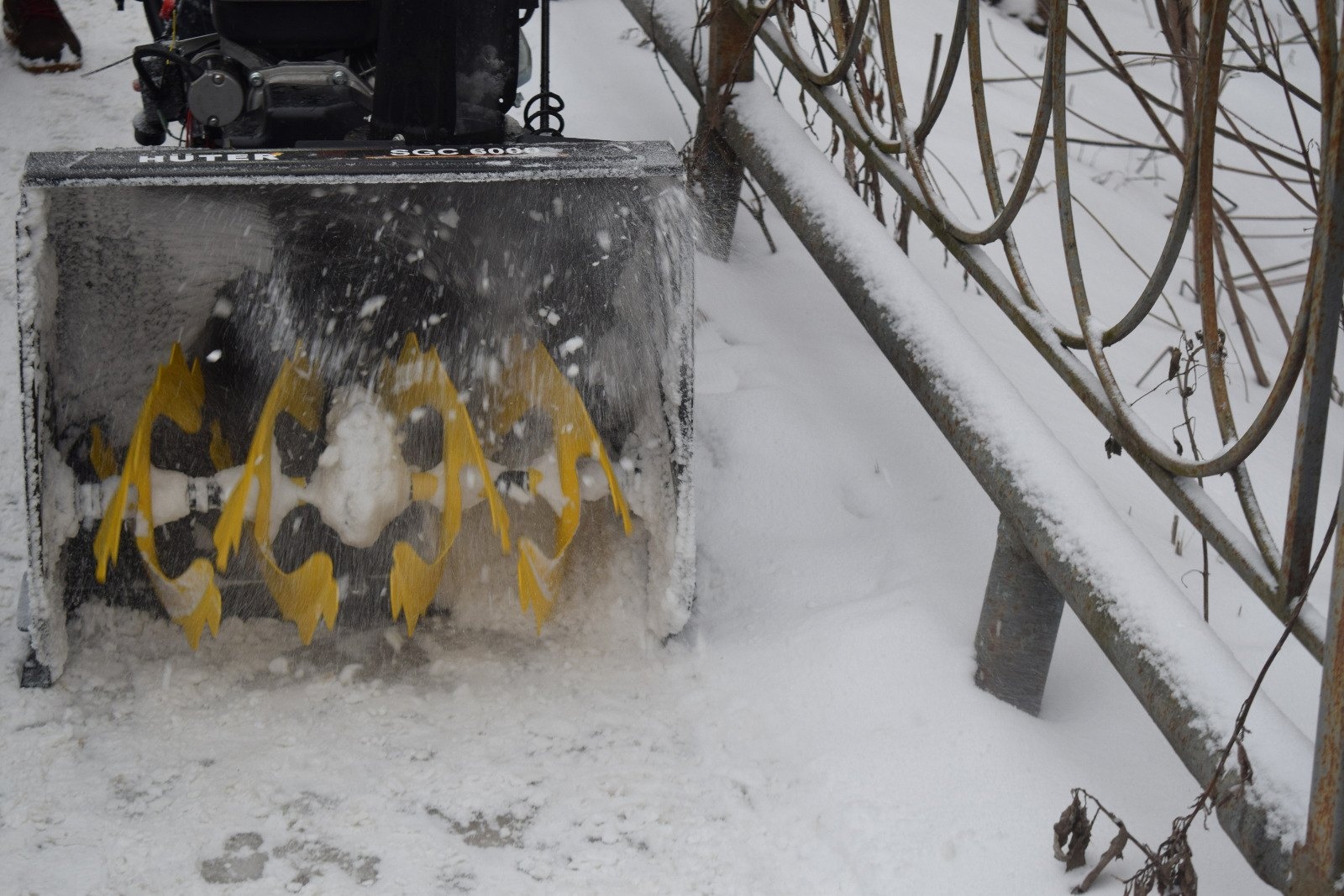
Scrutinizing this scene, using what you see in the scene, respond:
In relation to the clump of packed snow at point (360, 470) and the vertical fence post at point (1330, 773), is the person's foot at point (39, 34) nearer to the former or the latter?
the clump of packed snow at point (360, 470)

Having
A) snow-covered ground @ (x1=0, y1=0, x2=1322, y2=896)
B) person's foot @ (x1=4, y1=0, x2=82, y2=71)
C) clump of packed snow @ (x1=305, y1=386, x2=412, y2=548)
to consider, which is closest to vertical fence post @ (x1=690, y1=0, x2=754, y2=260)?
snow-covered ground @ (x1=0, y1=0, x2=1322, y2=896)

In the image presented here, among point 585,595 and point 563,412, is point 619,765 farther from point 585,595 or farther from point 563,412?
point 563,412

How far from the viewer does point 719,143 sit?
141 inches

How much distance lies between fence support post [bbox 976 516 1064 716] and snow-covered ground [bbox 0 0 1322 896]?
50 mm

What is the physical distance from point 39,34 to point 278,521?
137 inches

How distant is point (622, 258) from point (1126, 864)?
1.35 metres

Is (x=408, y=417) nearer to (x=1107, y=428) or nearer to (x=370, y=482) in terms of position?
(x=370, y=482)

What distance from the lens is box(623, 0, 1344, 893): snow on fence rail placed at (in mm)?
1414

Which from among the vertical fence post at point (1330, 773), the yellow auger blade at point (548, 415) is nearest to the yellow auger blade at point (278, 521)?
the yellow auger blade at point (548, 415)

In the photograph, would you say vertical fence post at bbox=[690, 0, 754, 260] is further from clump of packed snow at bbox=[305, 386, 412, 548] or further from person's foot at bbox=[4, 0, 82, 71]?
person's foot at bbox=[4, 0, 82, 71]

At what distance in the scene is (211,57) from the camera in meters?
2.58

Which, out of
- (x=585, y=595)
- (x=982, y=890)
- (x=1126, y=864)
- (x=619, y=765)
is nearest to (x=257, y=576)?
(x=585, y=595)

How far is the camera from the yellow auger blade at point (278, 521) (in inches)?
89.6

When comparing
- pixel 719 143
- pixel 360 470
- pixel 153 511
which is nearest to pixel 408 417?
pixel 360 470
